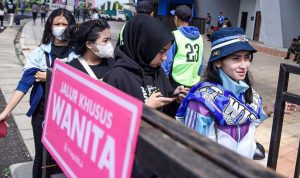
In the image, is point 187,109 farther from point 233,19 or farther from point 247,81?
point 233,19

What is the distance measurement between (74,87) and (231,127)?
0.93m

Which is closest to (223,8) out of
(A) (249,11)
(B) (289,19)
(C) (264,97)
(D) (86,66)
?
(A) (249,11)

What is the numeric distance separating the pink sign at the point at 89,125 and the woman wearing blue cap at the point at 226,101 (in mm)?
720

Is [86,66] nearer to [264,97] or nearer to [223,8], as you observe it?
[264,97]

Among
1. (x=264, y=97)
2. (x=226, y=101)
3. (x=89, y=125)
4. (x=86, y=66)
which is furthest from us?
(x=264, y=97)

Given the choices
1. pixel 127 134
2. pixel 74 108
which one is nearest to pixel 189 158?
pixel 127 134

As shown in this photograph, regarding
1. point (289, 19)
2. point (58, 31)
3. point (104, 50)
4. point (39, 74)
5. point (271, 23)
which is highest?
point (289, 19)

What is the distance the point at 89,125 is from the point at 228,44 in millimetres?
1041

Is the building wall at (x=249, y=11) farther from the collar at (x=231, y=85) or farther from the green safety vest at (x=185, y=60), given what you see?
the collar at (x=231, y=85)

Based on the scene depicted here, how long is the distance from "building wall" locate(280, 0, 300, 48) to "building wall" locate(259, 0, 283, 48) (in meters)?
0.18

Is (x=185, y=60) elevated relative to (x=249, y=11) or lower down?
lower down

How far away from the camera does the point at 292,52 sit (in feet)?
47.6

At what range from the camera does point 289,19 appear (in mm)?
17016

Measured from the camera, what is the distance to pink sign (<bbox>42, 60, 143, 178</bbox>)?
110 centimetres
